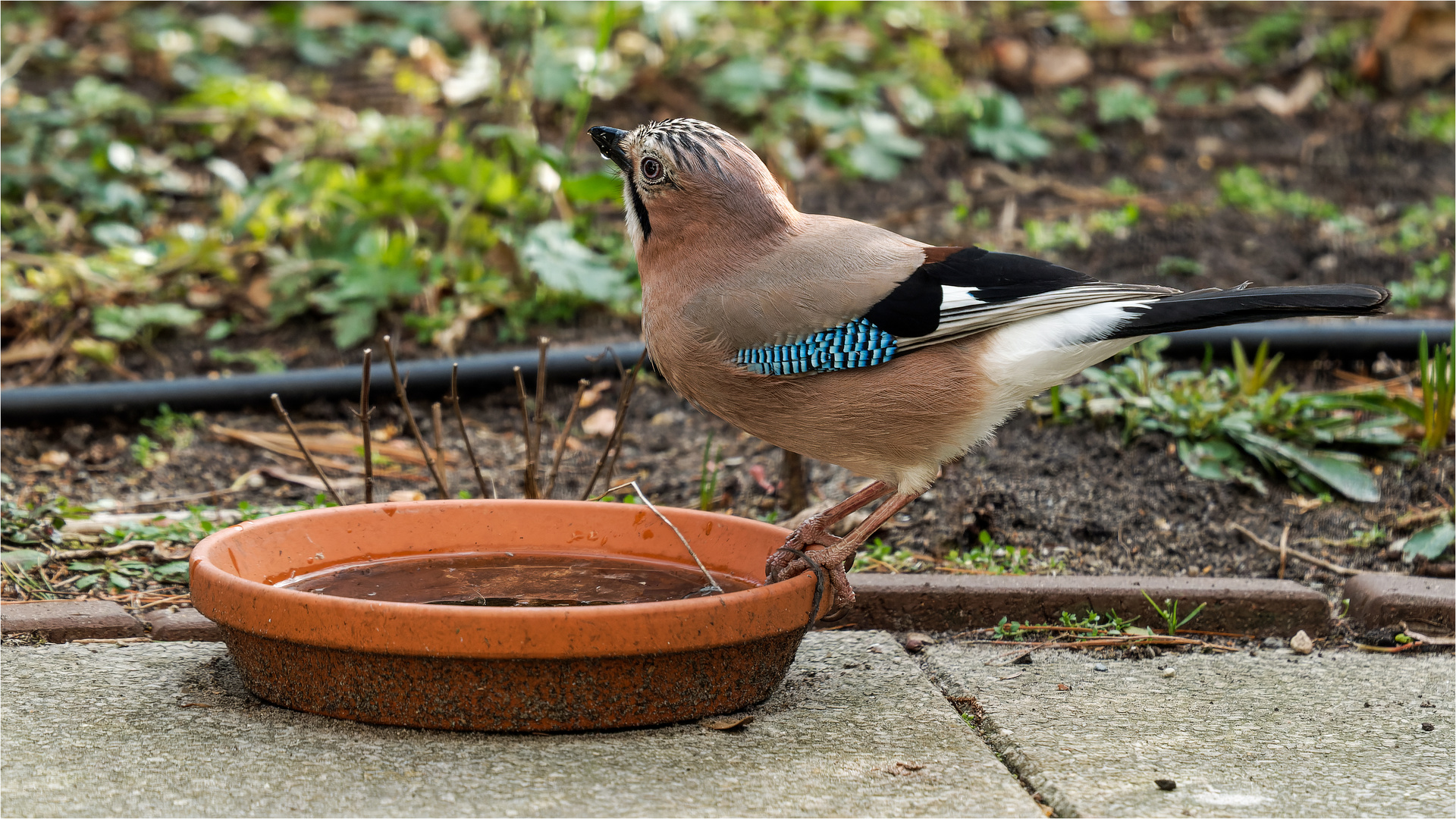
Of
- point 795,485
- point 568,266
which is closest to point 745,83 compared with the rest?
point 568,266

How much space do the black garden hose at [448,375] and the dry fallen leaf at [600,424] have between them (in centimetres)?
17

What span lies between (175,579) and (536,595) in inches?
48.1

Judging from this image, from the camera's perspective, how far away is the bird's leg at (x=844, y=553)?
9.77 feet

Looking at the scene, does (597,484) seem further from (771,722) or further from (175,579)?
(771,722)

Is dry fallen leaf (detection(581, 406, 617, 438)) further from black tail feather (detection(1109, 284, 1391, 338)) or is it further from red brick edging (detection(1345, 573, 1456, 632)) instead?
red brick edging (detection(1345, 573, 1456, 632))

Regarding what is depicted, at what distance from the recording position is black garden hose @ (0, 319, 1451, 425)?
4789mm

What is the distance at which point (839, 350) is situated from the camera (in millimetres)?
3000

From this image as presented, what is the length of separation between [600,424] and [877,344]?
7.03 ft

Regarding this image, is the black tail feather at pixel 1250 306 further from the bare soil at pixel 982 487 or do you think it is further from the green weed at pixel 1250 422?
the green weed at pixel 1250 422

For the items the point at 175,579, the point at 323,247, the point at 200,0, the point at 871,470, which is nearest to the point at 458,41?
the point at 200,0

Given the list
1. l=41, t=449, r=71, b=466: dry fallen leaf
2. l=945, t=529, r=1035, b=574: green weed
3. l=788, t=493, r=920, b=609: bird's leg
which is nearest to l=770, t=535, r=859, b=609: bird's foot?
l=788, t=493, r=920, b=609: bird's leg

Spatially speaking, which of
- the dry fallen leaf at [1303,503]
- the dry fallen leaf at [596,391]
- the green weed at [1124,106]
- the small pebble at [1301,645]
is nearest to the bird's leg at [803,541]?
the small pebble at [1301,645]

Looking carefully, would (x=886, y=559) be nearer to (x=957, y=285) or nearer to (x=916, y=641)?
(x=916, y=641)

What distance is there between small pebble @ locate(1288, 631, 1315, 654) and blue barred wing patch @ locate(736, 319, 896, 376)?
1346mm
